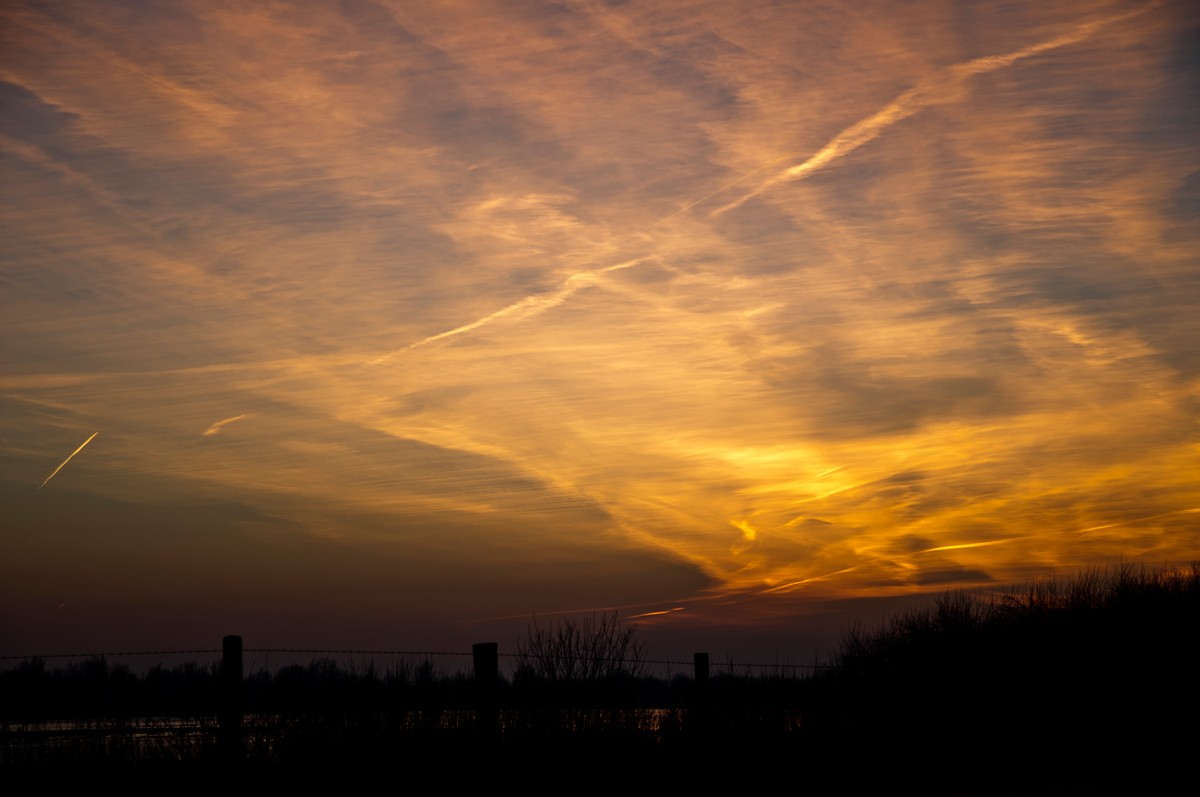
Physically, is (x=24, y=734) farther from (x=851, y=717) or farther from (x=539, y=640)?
(x=851, y=717)

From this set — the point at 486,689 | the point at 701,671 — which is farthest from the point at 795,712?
the point at 486,689

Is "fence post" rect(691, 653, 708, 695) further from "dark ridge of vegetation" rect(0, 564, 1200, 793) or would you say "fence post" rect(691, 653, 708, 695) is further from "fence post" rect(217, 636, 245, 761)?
"fence post" rect(217, 636, 245, 761)

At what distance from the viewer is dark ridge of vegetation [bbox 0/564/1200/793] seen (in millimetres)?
11375

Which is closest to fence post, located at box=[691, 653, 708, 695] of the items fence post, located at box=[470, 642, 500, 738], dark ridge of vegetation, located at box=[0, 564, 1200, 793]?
dark ridge of vegetation, located at box=[0, 564, 1200, 793]

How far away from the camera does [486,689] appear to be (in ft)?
35.9

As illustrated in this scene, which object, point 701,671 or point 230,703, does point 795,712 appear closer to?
point 701,671

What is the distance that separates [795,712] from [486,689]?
295 inches

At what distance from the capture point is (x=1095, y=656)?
68.2ft

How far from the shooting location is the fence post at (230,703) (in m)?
9.62

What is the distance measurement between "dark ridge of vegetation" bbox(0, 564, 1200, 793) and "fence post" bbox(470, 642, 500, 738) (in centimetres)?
6

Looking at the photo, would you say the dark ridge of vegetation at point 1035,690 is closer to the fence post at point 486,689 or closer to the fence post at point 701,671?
the fence post at point 701,671

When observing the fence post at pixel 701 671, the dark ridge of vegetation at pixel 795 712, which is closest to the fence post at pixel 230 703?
the dark ridge of vegetation at pixel 795 712

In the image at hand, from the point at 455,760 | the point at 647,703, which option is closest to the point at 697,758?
the point at 647,703

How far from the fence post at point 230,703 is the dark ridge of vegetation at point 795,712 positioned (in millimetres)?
123
